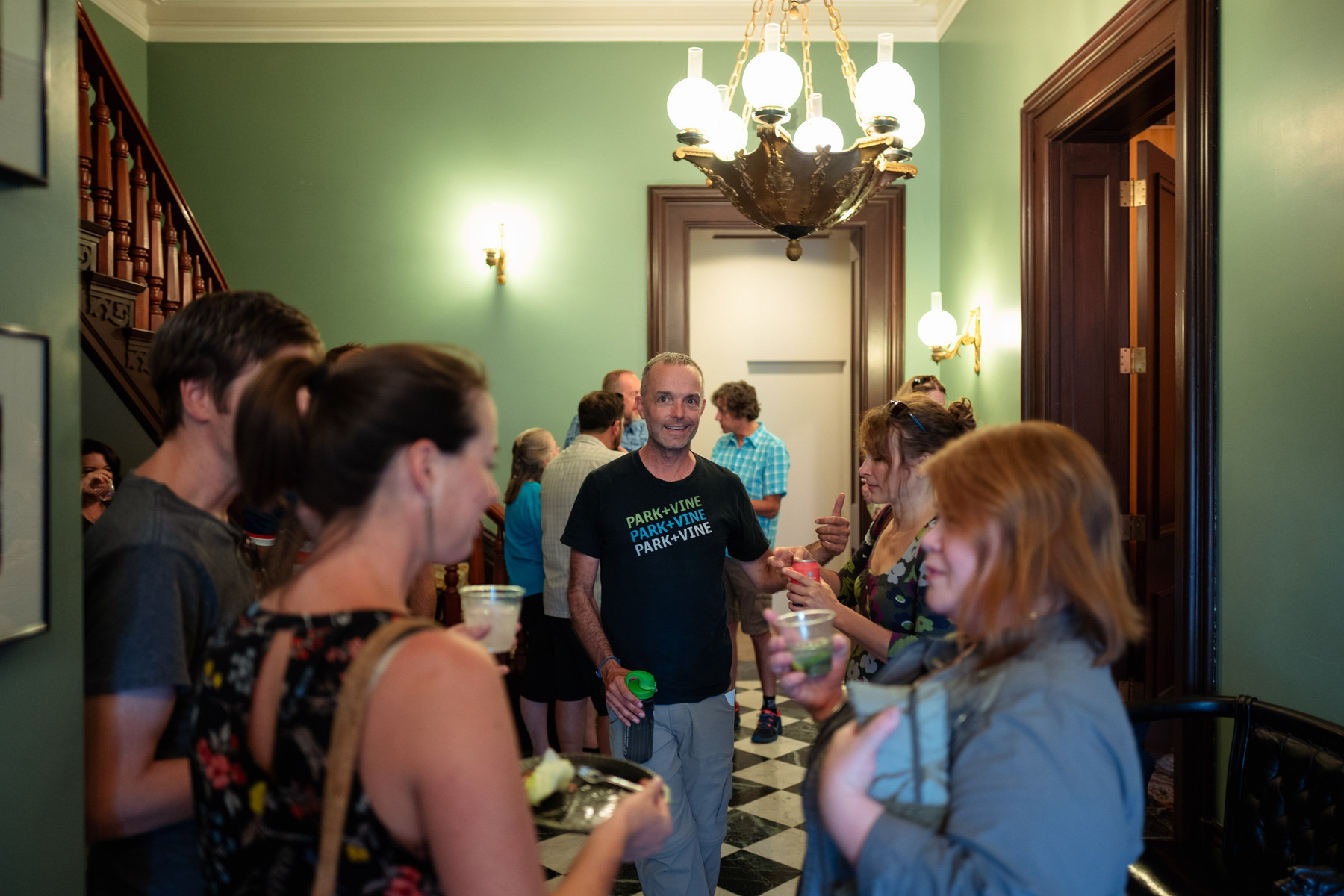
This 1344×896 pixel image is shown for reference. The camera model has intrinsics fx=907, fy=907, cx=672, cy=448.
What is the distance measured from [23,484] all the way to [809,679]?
111 centimetres

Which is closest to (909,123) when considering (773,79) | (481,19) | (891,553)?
(773,79)

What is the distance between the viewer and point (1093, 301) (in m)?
4.07

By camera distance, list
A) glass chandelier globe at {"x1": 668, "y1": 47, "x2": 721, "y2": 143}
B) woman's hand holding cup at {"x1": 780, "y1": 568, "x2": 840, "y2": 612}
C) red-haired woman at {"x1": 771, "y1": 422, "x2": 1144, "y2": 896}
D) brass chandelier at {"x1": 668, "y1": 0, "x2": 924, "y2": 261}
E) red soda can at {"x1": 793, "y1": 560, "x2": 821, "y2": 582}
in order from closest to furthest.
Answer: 1. red-haired woman at {"x1": 771, "y1": 422, "x2": 1144, "y2": 896}
2. woman's hand holding cup at {"x1": 780, "y1": 568, "x2": 840, "y2": 612}
3. red soda can at {"x1": 793, "y1": 560, "x2": 821, "y2": 582}
4. brass chandelier at {"x1": 668, "y1": 0, "x2": 924, "y2": 261}
5. glass chandelier globe at {"x1": 668, "y1": 47, "x2": 721, "y2": 143}

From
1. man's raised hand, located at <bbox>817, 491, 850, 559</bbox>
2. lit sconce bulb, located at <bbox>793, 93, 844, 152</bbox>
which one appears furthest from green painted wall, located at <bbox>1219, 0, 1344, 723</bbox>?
lit sconce bulb, located at <bbox>793, 93, 844, 152</bbox>

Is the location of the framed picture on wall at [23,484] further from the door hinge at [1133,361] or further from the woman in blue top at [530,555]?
the door hinge at [1133,361]

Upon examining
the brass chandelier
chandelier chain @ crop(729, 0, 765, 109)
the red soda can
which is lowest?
the red soda can

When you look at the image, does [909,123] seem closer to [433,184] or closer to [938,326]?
[938,326]

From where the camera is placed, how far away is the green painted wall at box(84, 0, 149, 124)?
5.37m

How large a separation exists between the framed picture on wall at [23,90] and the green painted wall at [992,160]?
362cm

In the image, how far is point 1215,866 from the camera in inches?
81.8

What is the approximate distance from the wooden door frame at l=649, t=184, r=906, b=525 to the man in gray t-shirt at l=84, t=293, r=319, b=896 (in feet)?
14.4

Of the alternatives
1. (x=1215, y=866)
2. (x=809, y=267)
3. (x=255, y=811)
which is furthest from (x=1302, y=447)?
(x=809, y=267)

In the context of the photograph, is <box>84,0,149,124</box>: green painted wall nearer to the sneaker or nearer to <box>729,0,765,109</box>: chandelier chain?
<box>729,0,765,109</box>: chandelier chain

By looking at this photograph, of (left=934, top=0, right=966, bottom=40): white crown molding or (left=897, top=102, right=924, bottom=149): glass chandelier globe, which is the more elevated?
(left=934, top=0, right=966, bottom=40): white crown molding
